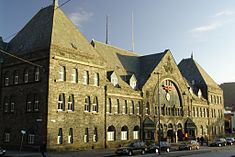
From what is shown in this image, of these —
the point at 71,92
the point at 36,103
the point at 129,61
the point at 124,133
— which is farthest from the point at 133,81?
the point at 36,103

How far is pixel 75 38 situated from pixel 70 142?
14212mm

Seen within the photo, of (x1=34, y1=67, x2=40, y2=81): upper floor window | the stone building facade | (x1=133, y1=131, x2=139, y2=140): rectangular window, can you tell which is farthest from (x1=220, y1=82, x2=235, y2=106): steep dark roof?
(x1=34, y1=67, x2=40, y2=81): upper floor window

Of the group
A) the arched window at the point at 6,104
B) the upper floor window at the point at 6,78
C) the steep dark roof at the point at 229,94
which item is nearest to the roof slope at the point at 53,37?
the upper floor window at the point at 6,78

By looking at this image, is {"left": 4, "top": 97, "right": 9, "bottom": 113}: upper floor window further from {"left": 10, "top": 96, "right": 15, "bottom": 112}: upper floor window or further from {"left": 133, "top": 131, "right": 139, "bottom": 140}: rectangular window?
{"left": 133, "top": 131, "right": 139, "bottom": 140}: rectangular window

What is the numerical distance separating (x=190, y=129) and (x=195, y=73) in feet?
61.6

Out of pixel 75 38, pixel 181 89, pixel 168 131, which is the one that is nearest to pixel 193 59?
pixel 181 89

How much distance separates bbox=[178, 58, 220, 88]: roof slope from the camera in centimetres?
7806

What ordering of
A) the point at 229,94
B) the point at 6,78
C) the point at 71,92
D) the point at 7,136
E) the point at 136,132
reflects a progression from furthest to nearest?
the point at 229,94, the point at 136,132, the point at 6,78, the point at 7,136, the point at 71,92

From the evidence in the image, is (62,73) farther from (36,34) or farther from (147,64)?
(147,64)

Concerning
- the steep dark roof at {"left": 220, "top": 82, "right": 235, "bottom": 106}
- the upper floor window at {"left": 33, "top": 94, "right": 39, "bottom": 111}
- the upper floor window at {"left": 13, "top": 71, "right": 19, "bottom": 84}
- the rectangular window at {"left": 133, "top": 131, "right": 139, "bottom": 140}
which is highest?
the steep dark roof at {"left": 220, "top": 82, "right": 235, "bottom": 106}

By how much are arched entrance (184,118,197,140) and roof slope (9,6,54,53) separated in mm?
35438

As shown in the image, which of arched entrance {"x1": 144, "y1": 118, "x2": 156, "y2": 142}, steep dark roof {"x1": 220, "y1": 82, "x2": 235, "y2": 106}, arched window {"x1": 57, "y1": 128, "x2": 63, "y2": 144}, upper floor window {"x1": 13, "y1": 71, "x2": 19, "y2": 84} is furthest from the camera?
steep dark roof {"x1": 220, "y1": 82, "x2": 235, "y2": 106}

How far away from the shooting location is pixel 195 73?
7975cm

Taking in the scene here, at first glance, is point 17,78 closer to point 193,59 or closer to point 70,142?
point 70,142
